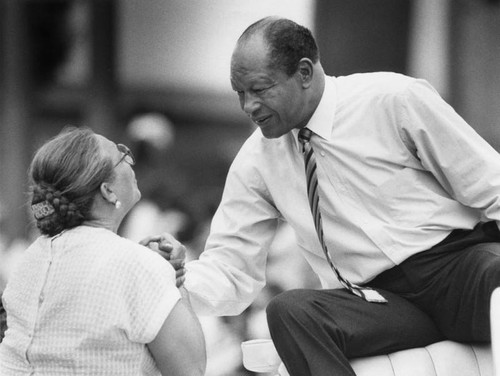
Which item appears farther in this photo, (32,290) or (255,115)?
(255,115)

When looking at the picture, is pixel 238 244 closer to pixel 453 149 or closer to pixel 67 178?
pixel 453 149

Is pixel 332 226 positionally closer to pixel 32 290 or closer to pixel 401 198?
pixel 401 198

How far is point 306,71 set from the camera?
3639 mm

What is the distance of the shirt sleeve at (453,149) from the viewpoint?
3.46m

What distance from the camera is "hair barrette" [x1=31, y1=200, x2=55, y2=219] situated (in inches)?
120

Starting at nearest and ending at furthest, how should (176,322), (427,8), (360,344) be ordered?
(176,322) < (360,344) < (427,8)

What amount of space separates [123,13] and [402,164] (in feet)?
15.0

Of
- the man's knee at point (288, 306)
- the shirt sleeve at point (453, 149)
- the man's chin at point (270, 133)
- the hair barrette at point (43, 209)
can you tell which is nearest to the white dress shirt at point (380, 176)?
the shirt sleeve at point (453, 149)

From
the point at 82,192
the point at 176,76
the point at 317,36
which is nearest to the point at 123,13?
the point at 176,76

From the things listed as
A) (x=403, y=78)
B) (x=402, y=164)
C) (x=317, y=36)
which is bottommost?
(x=317, y=36)

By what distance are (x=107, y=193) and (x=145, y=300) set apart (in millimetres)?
325

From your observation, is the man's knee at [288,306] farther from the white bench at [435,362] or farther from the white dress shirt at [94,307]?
the white dress shirt at [94,307]

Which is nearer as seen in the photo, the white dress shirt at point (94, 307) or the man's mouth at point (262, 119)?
the white dress shirt at point (94, 307)

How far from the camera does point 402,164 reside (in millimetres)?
3561
